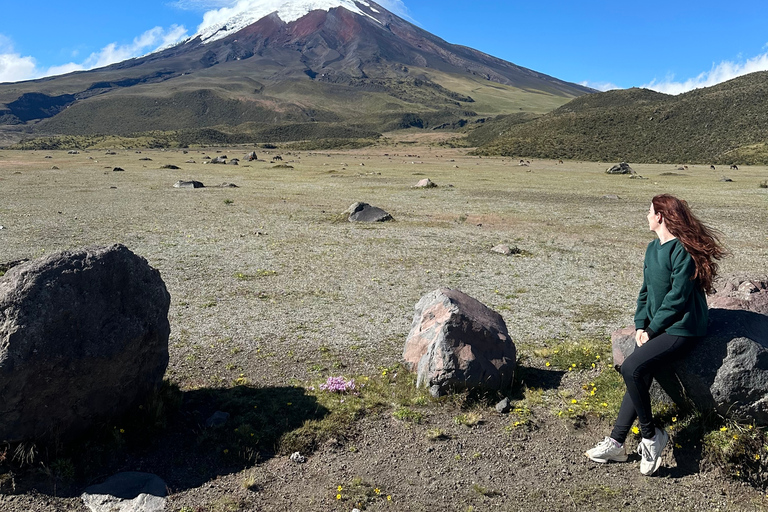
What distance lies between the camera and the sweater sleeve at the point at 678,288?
235 inches

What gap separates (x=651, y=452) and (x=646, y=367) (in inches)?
41.9

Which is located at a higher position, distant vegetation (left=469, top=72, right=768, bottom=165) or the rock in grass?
distant vegetation (left=469, top=72, right=768, bottom=165)

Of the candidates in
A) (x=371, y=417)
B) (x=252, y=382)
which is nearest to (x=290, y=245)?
(x=252, y=382)

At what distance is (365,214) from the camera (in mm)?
26969

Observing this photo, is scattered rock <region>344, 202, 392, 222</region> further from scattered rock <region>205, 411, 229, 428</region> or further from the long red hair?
the long red hair

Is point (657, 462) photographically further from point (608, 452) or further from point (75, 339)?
point (75, 339)

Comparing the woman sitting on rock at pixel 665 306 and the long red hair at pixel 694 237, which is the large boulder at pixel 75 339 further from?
the long red hair at pixel 694 237

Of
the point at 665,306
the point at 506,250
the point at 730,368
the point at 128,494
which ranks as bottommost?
the point at 128,494

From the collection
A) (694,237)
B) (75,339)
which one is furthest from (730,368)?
(75,339)

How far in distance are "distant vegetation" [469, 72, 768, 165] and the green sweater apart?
92.7 m

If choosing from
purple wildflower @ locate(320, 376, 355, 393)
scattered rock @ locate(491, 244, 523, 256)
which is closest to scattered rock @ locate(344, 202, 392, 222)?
scattered rock @ locate(491, 244, 523, 256)

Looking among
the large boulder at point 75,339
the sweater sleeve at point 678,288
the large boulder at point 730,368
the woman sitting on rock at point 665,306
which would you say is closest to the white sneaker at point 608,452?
the woman sitting on rock at point 665,306

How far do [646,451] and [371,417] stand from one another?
12.0ft

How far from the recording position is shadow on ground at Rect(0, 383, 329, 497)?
608 centimetres
